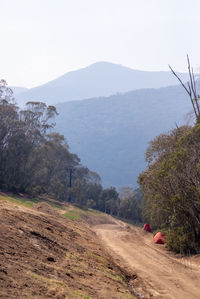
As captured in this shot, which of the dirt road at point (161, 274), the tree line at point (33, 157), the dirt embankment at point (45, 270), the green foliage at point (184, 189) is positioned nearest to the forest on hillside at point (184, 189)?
the green foliage at point (184, 189)

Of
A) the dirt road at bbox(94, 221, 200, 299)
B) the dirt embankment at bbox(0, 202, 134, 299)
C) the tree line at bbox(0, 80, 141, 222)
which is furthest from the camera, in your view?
the tree line at bbox(0, 80, 141, 222)

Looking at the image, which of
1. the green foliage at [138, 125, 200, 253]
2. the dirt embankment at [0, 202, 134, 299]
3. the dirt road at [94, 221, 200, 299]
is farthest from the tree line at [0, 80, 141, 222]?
the dirt embankment at [0, 202, 134, 299]

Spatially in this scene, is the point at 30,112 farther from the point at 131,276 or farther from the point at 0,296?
the point at 0,296

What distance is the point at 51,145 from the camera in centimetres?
7900

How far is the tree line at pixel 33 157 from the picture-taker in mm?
58969

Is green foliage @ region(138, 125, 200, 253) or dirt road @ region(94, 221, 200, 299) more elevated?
green foliage @ region(138, 125, 200, 253)

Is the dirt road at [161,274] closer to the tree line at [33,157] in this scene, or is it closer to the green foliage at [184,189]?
the green foliage at [184,189]

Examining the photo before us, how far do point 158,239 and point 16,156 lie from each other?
119 feet

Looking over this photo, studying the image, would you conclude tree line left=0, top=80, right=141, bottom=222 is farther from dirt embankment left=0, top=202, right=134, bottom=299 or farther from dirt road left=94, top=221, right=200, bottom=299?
dirt embankment left=0, top=202, right=134, bottom=299

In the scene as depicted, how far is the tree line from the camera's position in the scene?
58969 millimetres

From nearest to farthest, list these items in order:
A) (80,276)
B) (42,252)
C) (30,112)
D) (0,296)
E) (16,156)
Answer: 1. (0,296)
2. (80,276)
3. (42,252)
4. (16,156)
5. (30,112)

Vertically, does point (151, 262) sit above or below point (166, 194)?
below

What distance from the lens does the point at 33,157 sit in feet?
225

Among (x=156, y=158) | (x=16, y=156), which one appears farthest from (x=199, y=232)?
(x=16, y=156)
